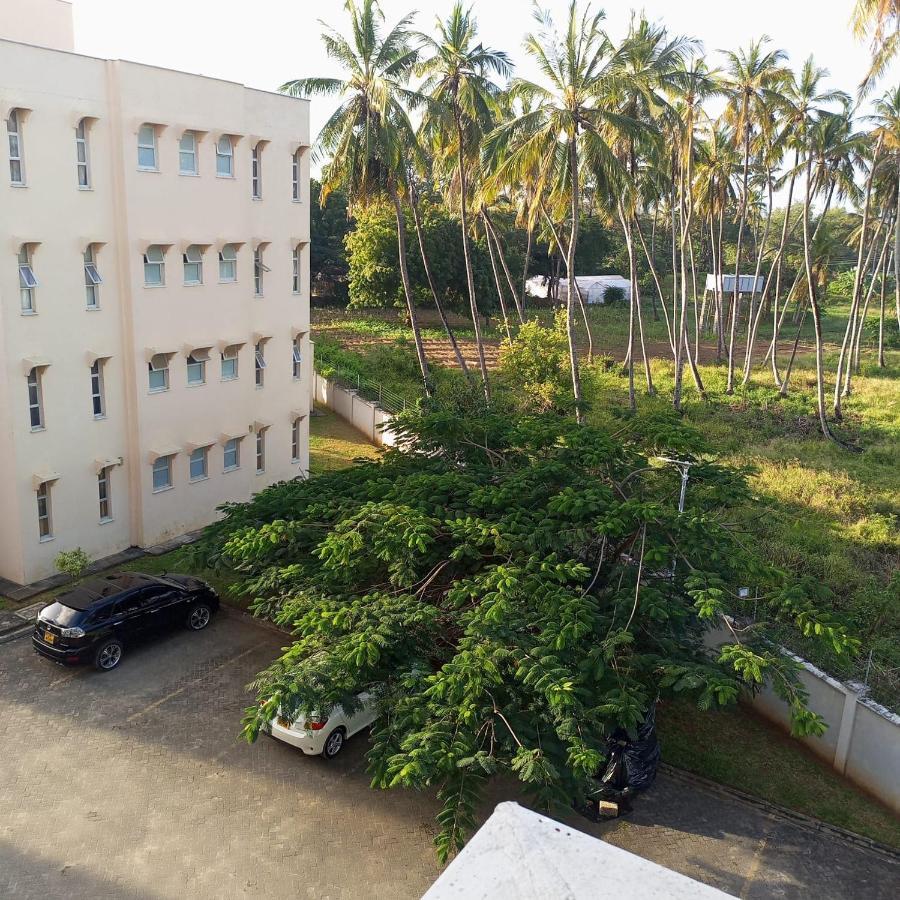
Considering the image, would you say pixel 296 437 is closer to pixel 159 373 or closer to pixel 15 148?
pixel 159 373

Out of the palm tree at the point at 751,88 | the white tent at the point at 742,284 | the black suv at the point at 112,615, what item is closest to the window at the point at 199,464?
the black suv at the point at 112,615

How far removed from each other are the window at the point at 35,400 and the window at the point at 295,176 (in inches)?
347

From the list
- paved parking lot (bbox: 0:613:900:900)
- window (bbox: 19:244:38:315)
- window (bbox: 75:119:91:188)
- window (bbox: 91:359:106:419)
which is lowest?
paved parking lot (bbox: 0:613:900:900)

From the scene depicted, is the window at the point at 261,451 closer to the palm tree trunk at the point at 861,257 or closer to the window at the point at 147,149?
the window at the point at 147,149

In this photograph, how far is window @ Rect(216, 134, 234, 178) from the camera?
21.3 m

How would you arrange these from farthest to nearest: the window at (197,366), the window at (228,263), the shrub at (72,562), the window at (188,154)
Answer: the window at (228,263), the window at (197,366), the window at (188,154), the shrub at (72,562)

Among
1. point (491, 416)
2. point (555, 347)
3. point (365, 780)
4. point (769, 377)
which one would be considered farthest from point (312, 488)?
point (769, 377)

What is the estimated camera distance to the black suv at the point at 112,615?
15625mm

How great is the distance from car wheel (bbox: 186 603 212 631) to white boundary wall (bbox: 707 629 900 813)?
37.9 feet

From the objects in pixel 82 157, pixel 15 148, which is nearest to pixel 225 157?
pixel 82 157

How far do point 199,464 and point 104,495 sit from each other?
2.83 metres

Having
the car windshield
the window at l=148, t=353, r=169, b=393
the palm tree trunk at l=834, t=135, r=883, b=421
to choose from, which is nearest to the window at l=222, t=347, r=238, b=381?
the window at l=148, t=353, r=169, b=393

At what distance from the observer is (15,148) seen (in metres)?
17.3

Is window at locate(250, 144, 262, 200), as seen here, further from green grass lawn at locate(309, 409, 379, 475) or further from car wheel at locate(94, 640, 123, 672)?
car wheel at locate(94, 640, 123, 672)
